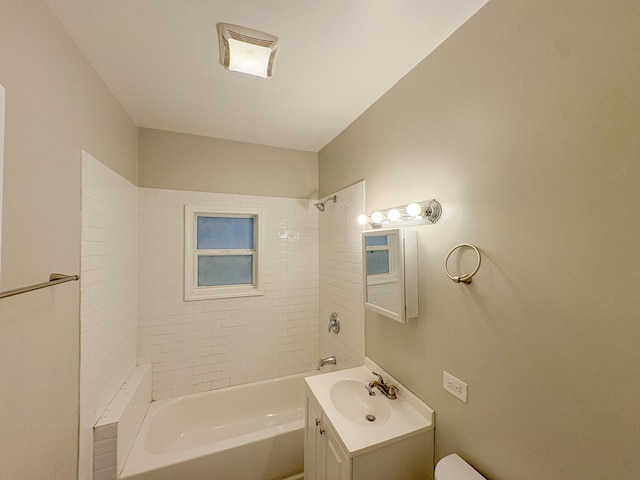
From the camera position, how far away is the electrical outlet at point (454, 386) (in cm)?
112

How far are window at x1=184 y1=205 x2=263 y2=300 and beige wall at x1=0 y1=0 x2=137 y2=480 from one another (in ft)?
3.47

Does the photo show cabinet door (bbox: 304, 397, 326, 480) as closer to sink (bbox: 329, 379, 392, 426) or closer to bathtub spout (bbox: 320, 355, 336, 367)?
sink (bbox: 329, 379, 392, 426)

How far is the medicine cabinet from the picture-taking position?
1.33 metres

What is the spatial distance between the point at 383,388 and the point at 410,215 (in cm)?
106

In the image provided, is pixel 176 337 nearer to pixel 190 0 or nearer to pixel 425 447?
pixel 425 447

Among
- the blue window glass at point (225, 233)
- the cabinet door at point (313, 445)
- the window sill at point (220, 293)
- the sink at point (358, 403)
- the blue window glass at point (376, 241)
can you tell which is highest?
the blue window glass at point (225, 233)

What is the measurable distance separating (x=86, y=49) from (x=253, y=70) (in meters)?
0.85

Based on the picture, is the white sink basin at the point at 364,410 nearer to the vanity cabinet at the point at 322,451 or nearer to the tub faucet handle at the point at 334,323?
the vanity cabinet at the point at 322,451

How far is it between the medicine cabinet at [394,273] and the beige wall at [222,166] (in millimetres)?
1343

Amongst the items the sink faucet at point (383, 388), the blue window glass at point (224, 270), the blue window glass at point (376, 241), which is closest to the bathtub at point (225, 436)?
the sink faucet at point (383, 388)

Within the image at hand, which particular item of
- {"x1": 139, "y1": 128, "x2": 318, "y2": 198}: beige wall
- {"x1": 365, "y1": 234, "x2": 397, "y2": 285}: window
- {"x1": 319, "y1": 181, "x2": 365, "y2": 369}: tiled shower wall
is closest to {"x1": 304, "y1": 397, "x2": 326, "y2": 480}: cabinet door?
{"x1": 319, "y1": 181, "x2": 365, "y2": 369}: tiled shower wall

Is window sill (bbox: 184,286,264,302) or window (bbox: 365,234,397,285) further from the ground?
window (bbox: 365,234,397,285)

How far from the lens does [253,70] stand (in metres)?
1.45

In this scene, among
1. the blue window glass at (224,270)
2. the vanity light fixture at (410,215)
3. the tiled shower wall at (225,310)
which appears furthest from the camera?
the blue window glass at (224,270)
